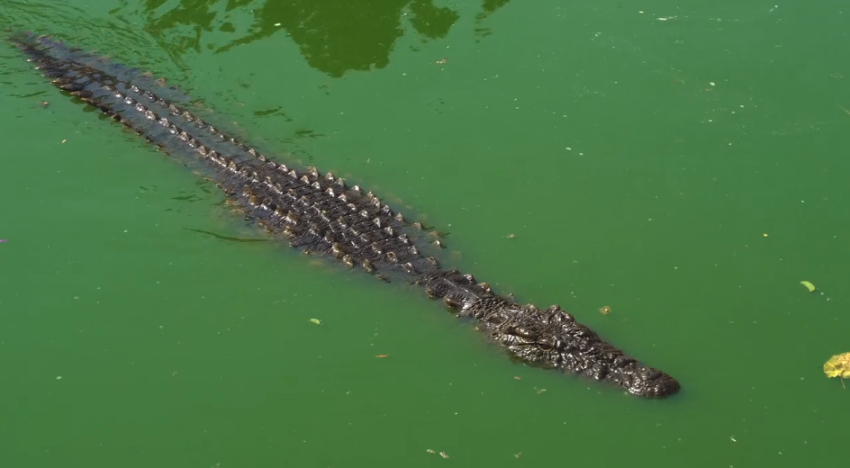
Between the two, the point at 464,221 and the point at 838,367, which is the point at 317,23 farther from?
the point at 838,367

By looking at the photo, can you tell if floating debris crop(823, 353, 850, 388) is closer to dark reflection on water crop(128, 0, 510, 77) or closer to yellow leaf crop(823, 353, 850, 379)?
yellow leaf crop(823, 353, 850, 379)

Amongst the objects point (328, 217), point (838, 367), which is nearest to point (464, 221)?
point (328, 217)

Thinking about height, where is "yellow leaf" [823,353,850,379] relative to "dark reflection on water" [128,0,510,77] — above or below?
below

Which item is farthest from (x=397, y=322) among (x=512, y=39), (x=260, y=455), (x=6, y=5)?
(x=6, y=5)

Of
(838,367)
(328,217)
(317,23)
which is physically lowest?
(838,367)

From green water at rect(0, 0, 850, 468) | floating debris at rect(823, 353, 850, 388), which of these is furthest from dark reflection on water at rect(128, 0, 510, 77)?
floating debris at rect(823, 353, 850, 388)

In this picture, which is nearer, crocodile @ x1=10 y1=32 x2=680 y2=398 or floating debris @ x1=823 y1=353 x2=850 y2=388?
floating debris @ x1=823 y1=353 x2=850 y2=388

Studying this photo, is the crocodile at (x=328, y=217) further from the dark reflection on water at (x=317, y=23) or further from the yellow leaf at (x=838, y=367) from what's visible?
the yellow leaf at (x=838, y=367)

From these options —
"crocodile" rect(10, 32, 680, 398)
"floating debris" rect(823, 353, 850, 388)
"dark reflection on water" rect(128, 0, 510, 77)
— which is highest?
"dark reflection on water" rect(128, 0, 510, 77)
